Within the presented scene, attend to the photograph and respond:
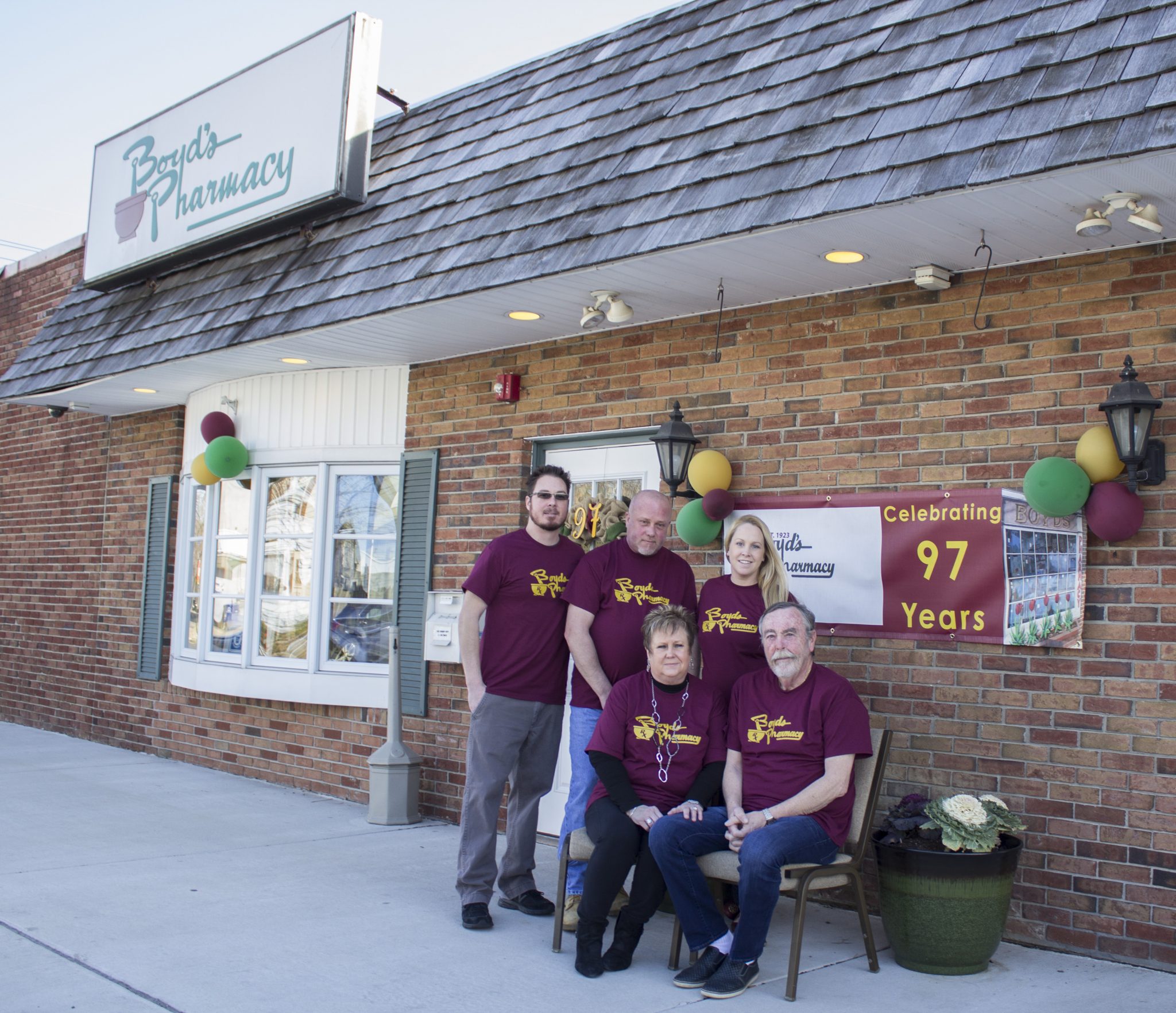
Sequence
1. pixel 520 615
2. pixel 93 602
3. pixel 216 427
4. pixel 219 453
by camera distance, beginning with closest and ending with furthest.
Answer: pixel 520 615 < pixel 219 453 < pixel 216 427 < pixel 93 602

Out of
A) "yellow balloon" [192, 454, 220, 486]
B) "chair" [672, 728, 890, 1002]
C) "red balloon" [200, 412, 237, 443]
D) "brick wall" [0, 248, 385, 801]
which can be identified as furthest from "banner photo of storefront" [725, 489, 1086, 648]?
"yellow balloon" [192, 454, 220, 486]

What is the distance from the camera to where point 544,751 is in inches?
206

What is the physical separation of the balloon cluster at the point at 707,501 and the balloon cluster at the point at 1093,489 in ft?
5.09

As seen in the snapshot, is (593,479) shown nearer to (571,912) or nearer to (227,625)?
(571,912)

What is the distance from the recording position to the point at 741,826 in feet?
13.8

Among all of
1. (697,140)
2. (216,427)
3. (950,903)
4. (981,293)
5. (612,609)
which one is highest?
(697,140)

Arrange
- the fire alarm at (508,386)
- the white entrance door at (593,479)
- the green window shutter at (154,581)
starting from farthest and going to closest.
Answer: the green window shutter at (154,581)
the fire alarm at (508,386)
the white entrance door at (593,479)

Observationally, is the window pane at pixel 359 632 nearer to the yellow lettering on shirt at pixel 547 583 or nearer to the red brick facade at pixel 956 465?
the red brick facade at pixel 956 465

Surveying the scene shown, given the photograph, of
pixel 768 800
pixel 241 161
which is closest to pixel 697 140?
pixel 768 800

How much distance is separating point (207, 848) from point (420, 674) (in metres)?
1.66

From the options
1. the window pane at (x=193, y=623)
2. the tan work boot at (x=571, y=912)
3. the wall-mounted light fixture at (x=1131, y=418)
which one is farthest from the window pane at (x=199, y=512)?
the wall-mounted light fixture at (x=1131, y=418)

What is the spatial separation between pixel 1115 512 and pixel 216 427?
21.0 feet

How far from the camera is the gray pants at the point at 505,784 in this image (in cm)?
494

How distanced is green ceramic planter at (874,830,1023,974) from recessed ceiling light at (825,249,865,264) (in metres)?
2.41
